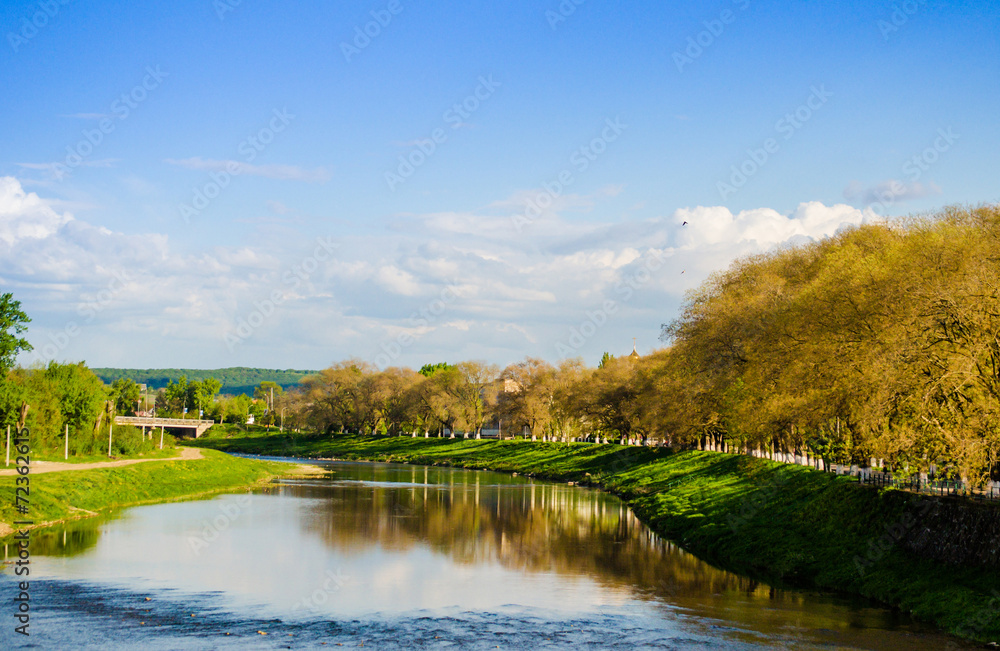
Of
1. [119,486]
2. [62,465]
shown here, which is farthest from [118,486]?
[62,465]

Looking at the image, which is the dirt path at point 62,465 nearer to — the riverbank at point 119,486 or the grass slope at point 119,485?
the riverbank at point 119,486

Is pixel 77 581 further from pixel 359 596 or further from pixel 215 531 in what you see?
pixel 215 531

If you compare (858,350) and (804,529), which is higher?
(858,350)

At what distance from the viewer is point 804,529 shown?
40.7 m

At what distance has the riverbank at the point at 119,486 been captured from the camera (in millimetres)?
47094

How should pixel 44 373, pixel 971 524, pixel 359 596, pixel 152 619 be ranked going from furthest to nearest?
pixel 44 373, pixel 359 596, pixel 971 524, pixel 152 619

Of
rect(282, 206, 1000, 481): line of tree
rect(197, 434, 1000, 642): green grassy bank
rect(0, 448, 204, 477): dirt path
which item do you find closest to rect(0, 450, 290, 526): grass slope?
rect(0, 448, 204, 477): dirt path

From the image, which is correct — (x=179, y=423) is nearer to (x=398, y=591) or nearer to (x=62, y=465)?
(x=62, y=465)

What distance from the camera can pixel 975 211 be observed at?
41.2 metres

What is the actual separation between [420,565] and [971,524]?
22635 millimetres

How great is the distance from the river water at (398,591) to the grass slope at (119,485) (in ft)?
7.30

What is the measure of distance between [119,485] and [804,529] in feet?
156

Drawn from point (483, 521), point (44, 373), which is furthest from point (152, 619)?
point (44, 373)

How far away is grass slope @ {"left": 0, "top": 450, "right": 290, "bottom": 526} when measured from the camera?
47625mm
